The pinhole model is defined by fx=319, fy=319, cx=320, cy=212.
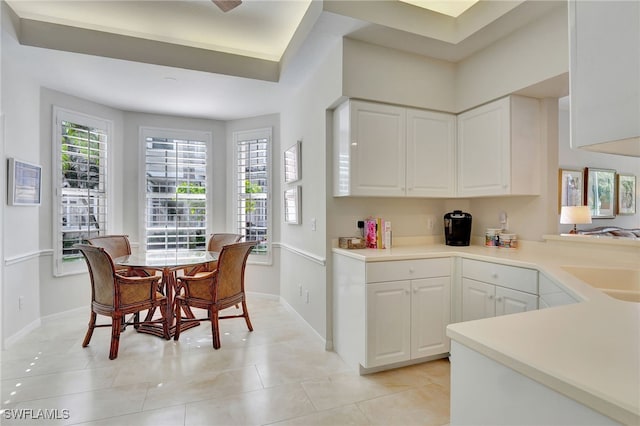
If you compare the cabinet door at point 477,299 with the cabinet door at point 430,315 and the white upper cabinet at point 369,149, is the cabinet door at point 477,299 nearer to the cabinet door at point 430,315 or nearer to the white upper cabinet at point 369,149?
the cabinet door at point 430,315

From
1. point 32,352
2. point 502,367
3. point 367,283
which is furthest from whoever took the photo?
point 32,352

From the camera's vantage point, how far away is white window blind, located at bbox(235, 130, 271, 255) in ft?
15.5

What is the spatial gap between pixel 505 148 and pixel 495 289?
1198 mm

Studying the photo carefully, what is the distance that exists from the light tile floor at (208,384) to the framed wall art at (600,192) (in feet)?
13.7

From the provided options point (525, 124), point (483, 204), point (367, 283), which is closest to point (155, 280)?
point (367, 283)

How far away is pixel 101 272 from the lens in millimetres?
2834

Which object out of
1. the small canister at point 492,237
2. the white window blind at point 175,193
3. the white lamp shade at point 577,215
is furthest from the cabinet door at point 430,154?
the white window blind at point 175,193

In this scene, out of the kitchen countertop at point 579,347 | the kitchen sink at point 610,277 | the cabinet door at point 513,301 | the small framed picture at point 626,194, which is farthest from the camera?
the small framed picture at point 626,194

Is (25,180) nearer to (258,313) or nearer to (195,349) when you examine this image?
(195,349)

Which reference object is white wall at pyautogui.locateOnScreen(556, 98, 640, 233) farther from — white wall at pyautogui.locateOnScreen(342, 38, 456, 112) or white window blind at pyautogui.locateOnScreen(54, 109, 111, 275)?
white window blind at pyautogui.locateOnScreen(54, 109, 111, 275)

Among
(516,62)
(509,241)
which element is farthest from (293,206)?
(516,62)

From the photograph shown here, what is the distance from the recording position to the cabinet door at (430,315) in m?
2.61

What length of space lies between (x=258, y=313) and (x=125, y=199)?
2.56 meters

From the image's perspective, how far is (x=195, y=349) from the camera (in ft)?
9.68
